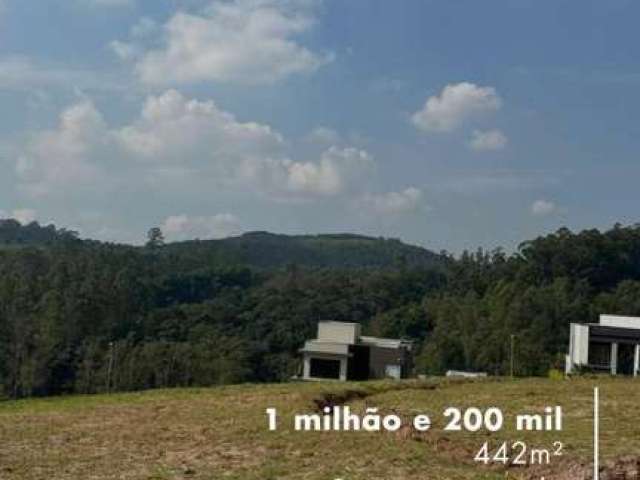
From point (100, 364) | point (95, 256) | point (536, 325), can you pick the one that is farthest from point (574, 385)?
point (95, 256)

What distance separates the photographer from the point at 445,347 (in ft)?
203

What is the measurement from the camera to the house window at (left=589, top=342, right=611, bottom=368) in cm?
3975

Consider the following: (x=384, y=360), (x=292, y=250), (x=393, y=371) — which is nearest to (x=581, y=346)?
(x=393, y=371)

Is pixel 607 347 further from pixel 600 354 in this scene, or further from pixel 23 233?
pixel 23 233

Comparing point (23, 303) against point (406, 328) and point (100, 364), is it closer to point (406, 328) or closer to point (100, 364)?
point (100, 364)

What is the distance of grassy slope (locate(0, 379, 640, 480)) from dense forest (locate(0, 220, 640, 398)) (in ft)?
108

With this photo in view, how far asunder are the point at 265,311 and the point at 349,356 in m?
36.1

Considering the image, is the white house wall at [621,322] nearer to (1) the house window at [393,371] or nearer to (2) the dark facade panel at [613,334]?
(2) the dark facade panel at [613,334]

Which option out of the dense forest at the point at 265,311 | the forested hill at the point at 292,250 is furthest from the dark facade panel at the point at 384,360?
the forested hill at the point at 292,250

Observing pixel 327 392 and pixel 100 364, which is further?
pixel 100 364

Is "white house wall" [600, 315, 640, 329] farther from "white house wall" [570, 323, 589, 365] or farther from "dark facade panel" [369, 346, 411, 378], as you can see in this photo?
"dark facade panel" [369, 346, 411, 378]

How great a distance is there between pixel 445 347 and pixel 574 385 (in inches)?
1577

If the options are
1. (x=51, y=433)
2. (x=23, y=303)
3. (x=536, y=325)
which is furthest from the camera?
(x=23, y=303)

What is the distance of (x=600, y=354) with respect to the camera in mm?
40125
